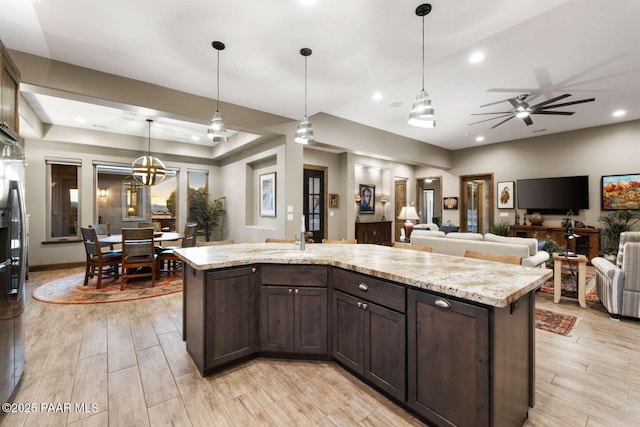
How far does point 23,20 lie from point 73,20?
1.42 ft

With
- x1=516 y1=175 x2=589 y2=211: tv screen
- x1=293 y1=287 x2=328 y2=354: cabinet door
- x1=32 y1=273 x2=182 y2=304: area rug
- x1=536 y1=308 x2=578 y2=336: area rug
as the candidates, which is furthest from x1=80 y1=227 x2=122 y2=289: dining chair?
x1=516 y1=175 x2=589 y2=211: tv screen

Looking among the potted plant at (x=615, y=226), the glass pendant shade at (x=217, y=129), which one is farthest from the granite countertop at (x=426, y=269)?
the potted plant at (x=615, y=226)

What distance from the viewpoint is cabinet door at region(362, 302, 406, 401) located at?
1751mm

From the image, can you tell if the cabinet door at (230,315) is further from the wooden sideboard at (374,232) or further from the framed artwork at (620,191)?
the framed artwork at (620,191)

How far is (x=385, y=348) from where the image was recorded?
1851 millimetres

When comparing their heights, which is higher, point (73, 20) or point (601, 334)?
point (73, 20)

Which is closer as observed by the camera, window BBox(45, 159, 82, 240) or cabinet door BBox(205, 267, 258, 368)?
cabinet door BBox(205, 267, 258, 368)

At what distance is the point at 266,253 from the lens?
2.55 meters

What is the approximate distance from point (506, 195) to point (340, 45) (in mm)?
7427

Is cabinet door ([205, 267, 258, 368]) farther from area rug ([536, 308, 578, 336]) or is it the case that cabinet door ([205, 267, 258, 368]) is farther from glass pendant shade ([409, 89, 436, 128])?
area rug ([536, 308, 578, 336])

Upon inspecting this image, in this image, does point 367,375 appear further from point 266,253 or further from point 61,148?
point 61,148

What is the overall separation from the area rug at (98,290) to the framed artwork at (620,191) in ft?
30.5

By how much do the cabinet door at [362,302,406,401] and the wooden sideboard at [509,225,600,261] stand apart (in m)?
7.37

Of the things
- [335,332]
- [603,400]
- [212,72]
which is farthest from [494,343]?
[212,72]
